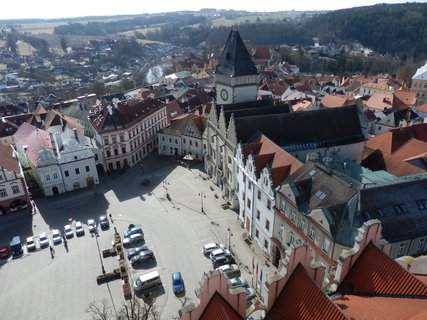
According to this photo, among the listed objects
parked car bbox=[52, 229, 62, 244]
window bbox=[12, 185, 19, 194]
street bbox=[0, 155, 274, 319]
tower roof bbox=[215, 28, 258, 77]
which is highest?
tower roof bbox=[215, 28, 258, 77]

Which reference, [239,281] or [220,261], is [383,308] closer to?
[239,281]

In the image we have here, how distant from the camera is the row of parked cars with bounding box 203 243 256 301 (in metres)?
38.4

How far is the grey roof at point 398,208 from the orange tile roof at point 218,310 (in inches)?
785

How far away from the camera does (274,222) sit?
40.7 meters

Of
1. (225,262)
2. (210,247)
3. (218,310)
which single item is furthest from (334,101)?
(218,310)

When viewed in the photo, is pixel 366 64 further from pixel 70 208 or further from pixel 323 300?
pixel 323 300

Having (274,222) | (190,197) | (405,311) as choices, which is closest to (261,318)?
(405,311)

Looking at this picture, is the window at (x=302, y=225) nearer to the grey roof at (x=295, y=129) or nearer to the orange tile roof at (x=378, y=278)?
the grey roof at (x=295, y=129)

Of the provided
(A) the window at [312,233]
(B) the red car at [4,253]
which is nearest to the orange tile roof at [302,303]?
(A) the window at [312,233]

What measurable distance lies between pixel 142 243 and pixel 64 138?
91.5ft

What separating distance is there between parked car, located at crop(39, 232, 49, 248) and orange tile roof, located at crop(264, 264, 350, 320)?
40.0 metres

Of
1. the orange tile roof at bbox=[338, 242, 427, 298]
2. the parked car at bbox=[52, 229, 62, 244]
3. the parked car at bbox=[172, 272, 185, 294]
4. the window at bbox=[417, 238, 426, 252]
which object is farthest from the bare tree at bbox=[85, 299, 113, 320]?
the window at bbox=[417, 238, 426, 252]

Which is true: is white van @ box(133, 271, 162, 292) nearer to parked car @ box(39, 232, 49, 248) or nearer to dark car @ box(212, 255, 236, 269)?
dark car @ box(212, 255, 236, 269)

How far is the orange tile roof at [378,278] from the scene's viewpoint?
15.8 metres
